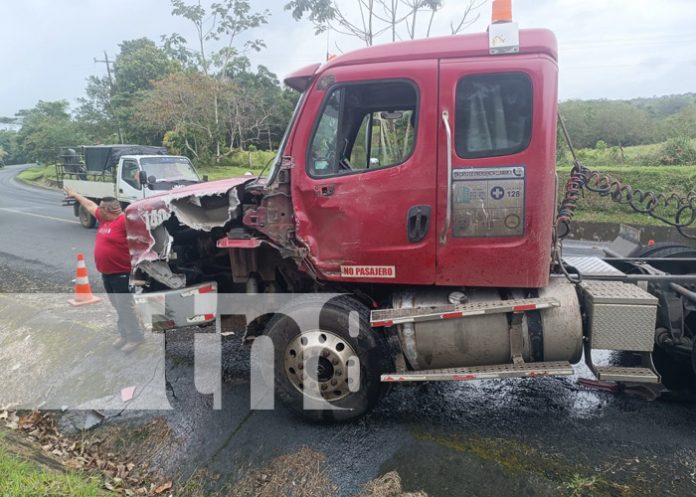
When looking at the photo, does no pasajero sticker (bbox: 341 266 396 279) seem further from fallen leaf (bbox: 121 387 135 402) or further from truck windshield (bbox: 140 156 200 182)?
truck windshield (bbox: 140 156 200 182)

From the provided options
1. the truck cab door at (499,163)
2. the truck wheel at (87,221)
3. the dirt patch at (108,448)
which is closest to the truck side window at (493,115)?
the truck cab door at (499,163)

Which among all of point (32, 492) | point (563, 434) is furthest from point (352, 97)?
point (32, 492)

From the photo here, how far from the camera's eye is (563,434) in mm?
3561

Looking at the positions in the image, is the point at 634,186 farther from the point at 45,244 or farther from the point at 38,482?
the point at 45,244

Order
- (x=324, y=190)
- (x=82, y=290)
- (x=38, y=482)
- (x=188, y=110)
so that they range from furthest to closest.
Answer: (x=188, y=110), (x=82, y=290), (x=324, y=190), (x=38, y=482)

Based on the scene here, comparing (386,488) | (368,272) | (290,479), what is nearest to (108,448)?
(290,479)

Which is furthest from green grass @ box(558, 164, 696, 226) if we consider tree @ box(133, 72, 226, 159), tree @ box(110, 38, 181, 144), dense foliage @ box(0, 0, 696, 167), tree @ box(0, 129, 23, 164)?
tree @ box(0, 129, 23, 164)

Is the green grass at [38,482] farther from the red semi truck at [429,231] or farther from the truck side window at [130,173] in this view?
the truck side window at [130,173]

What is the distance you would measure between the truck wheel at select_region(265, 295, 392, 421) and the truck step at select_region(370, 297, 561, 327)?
0.22m

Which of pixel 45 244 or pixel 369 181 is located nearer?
pixel 369 181

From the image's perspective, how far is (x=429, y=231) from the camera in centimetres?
346

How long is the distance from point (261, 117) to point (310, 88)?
1111 inches

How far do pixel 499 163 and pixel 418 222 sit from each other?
66 cm

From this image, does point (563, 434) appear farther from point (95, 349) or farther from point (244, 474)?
point (95, 349)
